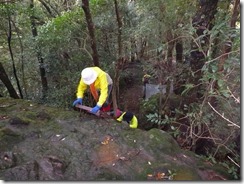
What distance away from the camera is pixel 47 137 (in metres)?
4.88

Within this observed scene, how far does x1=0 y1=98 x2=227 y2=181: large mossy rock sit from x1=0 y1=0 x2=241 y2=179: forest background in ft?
1.36

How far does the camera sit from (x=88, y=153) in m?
4.43

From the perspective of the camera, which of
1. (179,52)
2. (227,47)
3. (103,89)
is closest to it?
(227,47)

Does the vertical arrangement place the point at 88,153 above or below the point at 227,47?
below

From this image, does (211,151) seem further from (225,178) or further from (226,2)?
(226,2)

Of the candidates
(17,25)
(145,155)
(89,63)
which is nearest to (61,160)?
(145,155)

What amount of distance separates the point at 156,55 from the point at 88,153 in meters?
3.95

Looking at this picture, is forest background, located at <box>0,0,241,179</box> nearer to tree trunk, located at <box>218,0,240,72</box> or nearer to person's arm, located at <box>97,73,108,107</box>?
tree trunk, located at <box>218,0,240,72</box>

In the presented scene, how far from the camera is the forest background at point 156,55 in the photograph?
3807 mm

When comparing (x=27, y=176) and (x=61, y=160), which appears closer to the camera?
(x=27, y=176)

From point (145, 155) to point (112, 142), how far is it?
64 cm

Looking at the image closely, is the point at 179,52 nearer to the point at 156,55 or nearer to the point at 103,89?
the point at 156,55

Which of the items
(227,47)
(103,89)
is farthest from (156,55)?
(227,47)

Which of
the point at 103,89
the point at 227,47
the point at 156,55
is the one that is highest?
the point at 227,47
